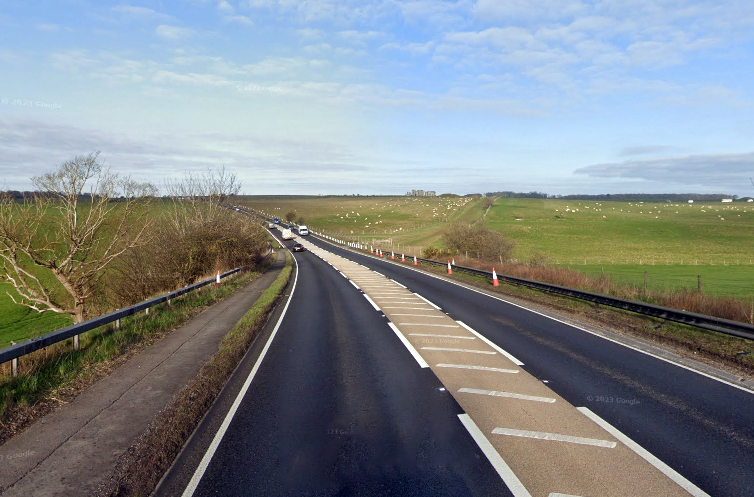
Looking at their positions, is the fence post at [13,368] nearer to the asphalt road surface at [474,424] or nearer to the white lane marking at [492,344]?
the asphalt road surface at [474,424]

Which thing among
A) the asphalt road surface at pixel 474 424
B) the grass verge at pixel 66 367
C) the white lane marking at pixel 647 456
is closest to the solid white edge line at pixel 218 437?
the asphalt road surface at pixel 474 424

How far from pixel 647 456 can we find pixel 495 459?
1714 mm

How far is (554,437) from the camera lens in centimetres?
595

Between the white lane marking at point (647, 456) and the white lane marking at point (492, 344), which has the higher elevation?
the white lane marking at point (647, 456)

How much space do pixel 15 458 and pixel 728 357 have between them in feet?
39.1

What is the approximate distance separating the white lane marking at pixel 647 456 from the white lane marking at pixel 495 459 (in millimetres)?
1580

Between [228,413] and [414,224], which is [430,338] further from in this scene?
[414,224]

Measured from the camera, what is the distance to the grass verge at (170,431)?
5018mm

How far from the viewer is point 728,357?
9.69 meters

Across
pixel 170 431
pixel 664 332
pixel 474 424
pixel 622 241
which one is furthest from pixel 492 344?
pixel 622 241

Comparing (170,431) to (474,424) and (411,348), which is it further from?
(411,348)

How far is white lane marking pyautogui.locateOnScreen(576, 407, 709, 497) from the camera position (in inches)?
185

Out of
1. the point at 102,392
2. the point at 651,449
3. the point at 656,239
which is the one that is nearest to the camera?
the point at 651,449

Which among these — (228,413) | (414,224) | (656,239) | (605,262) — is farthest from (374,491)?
(414,224)
